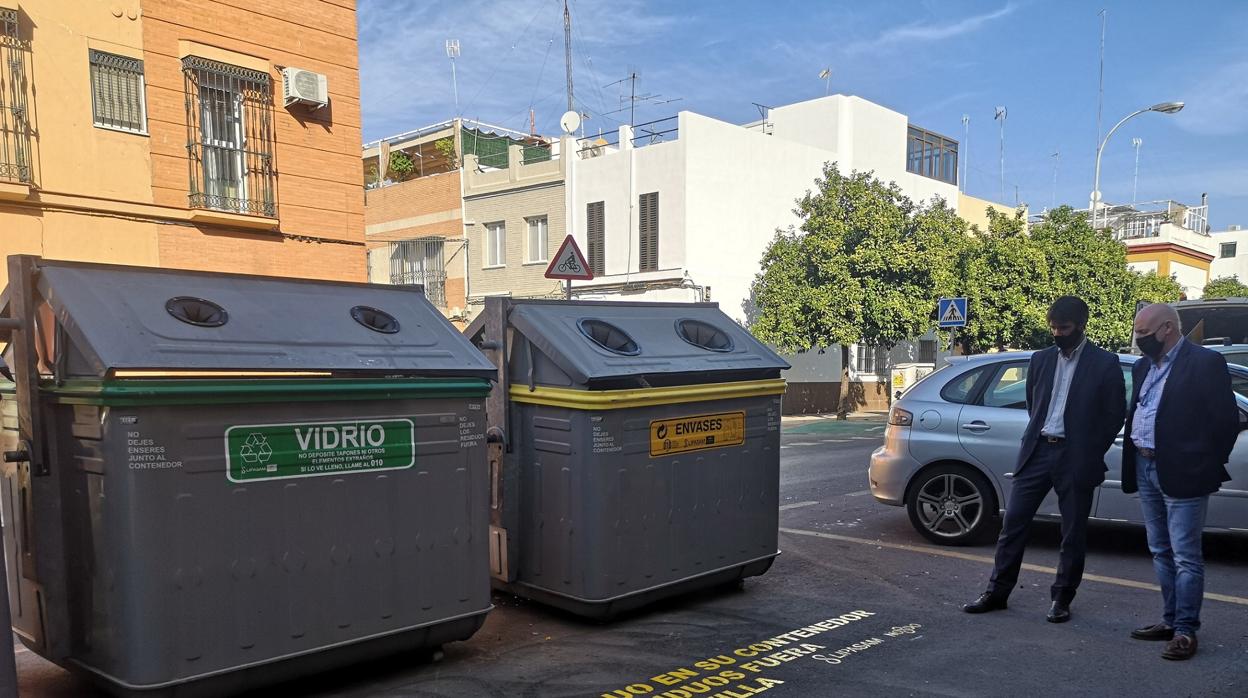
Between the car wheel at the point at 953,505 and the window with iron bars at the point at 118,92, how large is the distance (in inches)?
429

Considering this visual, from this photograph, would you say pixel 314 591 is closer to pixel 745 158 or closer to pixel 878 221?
pixel 878 221

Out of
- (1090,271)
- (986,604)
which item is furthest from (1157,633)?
(1090,271)

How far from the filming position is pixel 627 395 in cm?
455

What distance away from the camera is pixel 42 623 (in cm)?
358

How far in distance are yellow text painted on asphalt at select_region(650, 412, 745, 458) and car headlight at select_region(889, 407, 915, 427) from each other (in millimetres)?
2315

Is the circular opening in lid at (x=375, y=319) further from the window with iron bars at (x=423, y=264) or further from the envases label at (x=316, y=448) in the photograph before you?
the window with iron bars at (x=423, y=264)

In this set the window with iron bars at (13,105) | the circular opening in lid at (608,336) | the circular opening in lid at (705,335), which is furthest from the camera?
the window with iron bars at (13,105)

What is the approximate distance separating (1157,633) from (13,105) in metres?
12.8

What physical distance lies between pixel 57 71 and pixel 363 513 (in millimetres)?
10284

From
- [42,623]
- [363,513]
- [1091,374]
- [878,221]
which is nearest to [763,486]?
[1091,374]

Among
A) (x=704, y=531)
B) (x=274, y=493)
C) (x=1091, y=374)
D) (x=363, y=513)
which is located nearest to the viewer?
(x=274, y=493)

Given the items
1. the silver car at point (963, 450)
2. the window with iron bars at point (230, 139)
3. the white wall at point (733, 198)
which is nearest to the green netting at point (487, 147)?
the white wall at point (733, 198)

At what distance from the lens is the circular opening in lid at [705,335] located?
17.6ft

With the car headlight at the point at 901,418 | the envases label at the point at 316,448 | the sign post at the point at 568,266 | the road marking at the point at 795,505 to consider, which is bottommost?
the road marking at the point at 795,505
